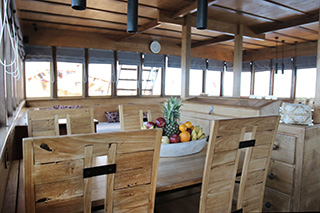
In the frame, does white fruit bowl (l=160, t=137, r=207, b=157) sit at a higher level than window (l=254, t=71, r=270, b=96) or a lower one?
lower

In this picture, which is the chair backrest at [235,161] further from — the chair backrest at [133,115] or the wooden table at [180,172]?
the chair backrest at [133,115]

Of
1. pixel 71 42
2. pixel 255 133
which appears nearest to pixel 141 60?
pixel 71 42

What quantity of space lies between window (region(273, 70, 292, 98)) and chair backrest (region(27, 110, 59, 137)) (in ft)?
27.9

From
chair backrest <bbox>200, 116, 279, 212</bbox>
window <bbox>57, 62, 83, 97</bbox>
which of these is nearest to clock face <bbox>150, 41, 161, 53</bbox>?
window <bbox>57, 62, 83, 97</bbox>

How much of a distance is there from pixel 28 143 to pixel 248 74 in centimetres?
1022

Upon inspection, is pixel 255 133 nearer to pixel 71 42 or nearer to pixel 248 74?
pixel 71 42

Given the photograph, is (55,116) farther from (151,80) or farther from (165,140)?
(151,80)

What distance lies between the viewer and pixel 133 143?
3.29 ft

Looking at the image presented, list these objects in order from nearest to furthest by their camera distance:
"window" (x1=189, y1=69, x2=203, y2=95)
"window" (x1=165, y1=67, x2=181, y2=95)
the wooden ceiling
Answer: the wooden ceiling < "window" (x1=165, y1=67, x2=181, y2=95) < "window" (x1=189, y1=69, x2=203, y2=95)

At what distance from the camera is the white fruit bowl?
1.71 m

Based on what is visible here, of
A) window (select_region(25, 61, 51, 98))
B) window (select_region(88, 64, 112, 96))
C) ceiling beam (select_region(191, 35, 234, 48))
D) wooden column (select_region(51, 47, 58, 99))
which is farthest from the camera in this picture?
window (select_region(88, 64, 112, 96))

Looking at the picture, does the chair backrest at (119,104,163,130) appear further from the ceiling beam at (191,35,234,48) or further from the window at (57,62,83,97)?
the window at (57,62,83,97)

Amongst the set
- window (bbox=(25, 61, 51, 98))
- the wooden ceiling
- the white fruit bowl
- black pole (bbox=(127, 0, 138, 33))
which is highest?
the wooden ceiling

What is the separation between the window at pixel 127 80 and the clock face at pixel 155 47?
0.80 m
